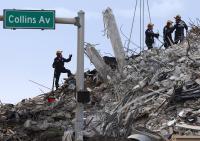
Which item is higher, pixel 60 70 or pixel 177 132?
pixel 60 70

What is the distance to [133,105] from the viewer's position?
69.7ft

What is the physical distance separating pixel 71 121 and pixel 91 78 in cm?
632

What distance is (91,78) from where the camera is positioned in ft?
97.0

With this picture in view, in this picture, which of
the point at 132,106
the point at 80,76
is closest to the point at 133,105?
the point at 132,106

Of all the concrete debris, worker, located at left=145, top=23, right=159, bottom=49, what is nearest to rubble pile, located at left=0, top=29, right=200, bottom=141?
the concrete debris

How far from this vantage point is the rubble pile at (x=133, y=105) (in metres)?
19.4

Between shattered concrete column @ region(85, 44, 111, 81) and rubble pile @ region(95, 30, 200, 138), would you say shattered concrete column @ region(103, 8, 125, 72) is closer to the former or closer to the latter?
rubble pile @ region(95, 30, 200, 138)

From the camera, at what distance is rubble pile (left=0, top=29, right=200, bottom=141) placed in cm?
1944

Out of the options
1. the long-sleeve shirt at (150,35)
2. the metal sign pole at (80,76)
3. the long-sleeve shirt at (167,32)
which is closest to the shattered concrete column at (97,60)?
Answer: the long-sleeve shirt at (150,35)

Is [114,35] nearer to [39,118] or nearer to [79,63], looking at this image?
[39,118]

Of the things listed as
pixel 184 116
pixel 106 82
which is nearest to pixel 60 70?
pixel 106 82

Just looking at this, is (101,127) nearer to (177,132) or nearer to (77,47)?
(177,132)

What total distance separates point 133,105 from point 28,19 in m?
5.87

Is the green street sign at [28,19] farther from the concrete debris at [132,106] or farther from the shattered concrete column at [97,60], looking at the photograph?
the shattered concrete column at [97,60]
